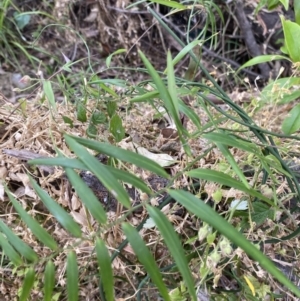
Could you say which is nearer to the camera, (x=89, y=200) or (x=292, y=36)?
(x=89, y=200)

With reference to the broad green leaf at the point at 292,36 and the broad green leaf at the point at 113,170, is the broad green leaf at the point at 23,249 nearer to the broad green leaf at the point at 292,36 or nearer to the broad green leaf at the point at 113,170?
the broad green leaf at the point at 113,170

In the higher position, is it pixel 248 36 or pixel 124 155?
pixel 124 155

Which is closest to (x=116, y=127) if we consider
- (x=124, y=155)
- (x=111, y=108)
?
(x=111, y=108)

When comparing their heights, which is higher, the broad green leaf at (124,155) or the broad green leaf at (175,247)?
the broad green leaf at (124,155)

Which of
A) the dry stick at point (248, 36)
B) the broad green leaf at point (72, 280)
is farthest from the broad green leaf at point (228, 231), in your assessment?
the dry stick at point (248, 36)

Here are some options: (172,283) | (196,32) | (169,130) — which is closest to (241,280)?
(172,283)

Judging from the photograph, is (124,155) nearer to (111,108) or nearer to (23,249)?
(23,249)
